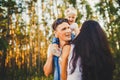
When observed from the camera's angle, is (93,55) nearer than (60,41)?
Yes

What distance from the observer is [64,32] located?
362 centimetres

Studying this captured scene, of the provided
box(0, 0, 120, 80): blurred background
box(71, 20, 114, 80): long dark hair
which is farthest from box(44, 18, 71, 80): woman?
box(0, 0, 120, 80): blurred background

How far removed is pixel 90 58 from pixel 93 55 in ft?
0.16

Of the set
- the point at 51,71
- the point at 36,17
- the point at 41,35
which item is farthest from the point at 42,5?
the point at 51,71

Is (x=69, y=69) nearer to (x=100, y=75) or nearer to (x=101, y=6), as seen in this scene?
(x=100, y=75)

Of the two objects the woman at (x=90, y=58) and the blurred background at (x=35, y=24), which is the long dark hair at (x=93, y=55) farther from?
the blurred background at (x=35, y=24)

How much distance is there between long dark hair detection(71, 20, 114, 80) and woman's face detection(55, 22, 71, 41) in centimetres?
62

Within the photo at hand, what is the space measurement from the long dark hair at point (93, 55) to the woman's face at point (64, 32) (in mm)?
622

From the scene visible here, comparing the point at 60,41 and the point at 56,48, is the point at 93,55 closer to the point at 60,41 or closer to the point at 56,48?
the point at 56,48

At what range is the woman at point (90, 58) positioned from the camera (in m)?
2.77

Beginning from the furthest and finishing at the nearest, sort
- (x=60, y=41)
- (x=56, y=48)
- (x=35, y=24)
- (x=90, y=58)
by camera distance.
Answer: (x=35, y=24)
(x=60, y=41)
(x=56, y=48)
(x=90, y=58)

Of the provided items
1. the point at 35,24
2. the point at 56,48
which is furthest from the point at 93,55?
the point at 35,24

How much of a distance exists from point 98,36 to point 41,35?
3812cm

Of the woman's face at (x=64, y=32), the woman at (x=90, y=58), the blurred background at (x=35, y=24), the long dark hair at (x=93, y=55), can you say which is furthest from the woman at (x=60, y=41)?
the blurred background at (x=35, y=24)
